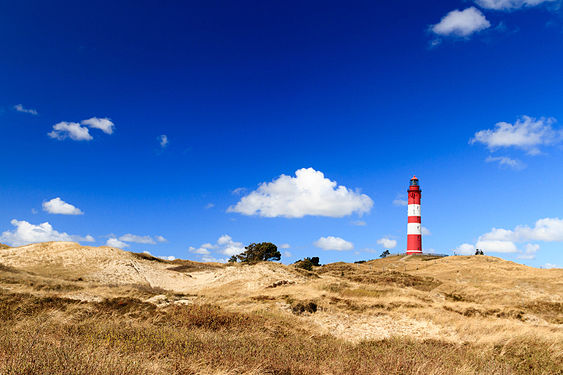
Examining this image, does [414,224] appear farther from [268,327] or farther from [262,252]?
[268,327]

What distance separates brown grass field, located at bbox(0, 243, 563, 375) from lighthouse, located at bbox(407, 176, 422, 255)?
32483 mm

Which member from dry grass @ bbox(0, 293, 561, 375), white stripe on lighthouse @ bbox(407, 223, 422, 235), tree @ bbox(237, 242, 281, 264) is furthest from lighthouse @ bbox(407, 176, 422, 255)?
dry grass @ bbox(0, 293, 561, 375)

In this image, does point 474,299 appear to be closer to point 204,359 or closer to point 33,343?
point 204,359

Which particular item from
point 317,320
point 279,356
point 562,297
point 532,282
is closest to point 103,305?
point 317,320

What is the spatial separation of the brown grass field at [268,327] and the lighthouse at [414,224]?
32483mm

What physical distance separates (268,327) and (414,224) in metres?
75.7

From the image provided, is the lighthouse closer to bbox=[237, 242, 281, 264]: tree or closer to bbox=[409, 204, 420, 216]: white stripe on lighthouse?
bbox=[409, 204, 420, 216]: white stripe on lighthouse

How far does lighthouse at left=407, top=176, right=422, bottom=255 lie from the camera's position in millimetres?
84812

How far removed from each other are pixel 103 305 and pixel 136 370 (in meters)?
17.5

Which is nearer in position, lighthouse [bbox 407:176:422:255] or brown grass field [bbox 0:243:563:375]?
brown grass field [bbox 0:243:563:375]

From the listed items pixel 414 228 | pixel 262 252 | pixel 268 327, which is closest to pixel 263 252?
pixel 262 252

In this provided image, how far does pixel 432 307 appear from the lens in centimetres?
2508

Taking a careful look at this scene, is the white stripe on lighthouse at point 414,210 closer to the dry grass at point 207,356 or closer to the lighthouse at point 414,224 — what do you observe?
the lighthouse at point 414,224

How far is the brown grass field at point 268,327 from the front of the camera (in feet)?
25.7
